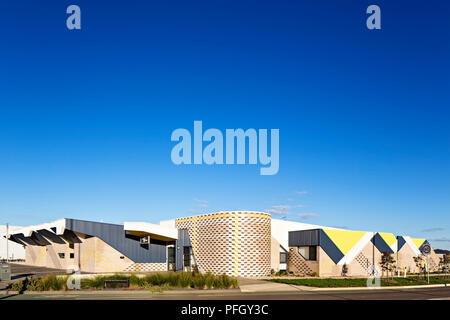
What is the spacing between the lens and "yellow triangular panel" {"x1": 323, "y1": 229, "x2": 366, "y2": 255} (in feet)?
127

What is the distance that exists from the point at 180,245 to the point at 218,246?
514 cm

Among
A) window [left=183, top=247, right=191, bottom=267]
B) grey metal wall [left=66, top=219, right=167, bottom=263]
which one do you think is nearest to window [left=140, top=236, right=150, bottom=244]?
grey metal wall [left=66, top=219, right=167, bottom=263]

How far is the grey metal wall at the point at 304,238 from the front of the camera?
3800cm

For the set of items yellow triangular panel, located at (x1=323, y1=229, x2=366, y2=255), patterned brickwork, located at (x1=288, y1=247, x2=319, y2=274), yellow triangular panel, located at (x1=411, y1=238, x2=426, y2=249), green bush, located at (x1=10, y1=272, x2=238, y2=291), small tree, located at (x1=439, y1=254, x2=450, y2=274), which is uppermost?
yellow triangular panel, located at (x1=323, y1=229, x2=366, y2=255)

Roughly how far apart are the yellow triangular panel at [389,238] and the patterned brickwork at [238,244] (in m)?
14.6

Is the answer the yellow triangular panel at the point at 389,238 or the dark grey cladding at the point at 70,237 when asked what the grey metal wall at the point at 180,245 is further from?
the yellow triangular panel at the point at 389,238

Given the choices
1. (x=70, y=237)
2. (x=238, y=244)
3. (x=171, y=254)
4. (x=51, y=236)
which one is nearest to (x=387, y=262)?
(x=238, y=244)

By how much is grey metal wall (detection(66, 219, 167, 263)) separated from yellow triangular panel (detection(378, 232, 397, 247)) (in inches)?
877

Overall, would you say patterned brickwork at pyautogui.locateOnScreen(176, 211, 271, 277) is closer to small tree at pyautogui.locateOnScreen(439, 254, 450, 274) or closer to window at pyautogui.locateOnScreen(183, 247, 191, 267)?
window at pyautogui.locateOnScreen(183, 247, 191, 267)

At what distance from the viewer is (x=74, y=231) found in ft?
118

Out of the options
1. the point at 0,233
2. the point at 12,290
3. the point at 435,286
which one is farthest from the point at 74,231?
the point at 0,233

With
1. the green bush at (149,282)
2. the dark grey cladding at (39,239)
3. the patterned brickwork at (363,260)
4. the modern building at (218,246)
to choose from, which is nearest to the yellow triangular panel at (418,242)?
the modern building at (218,246)

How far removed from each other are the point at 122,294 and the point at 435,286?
24.7 m

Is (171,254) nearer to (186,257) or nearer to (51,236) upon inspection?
(186,257)
